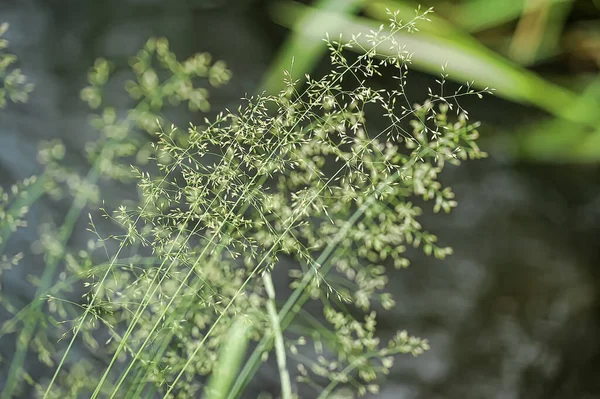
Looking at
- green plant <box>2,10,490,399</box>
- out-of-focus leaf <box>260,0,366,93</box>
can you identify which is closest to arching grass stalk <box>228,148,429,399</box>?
green plant <box>2,10,490,399</box>

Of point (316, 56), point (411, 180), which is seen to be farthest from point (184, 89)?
point (411, 180)

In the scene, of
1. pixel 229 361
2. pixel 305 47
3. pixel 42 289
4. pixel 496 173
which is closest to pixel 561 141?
pixel 496 173

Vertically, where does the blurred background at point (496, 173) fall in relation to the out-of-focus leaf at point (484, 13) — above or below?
below

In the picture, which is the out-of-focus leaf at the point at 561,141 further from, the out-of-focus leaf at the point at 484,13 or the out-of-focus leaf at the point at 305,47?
the out-of-focus leaf at the point at 305,47

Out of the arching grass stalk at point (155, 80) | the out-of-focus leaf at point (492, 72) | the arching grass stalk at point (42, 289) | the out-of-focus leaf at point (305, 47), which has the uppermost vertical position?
the out-of-focus leaf at point (492, 72)

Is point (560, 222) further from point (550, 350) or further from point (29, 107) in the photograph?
point (29, 107)

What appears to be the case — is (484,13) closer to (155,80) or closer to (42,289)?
(155,80)

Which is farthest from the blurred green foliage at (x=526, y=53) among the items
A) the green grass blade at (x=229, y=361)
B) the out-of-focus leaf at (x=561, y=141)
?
the green grass blade at (x=229, y=361)
